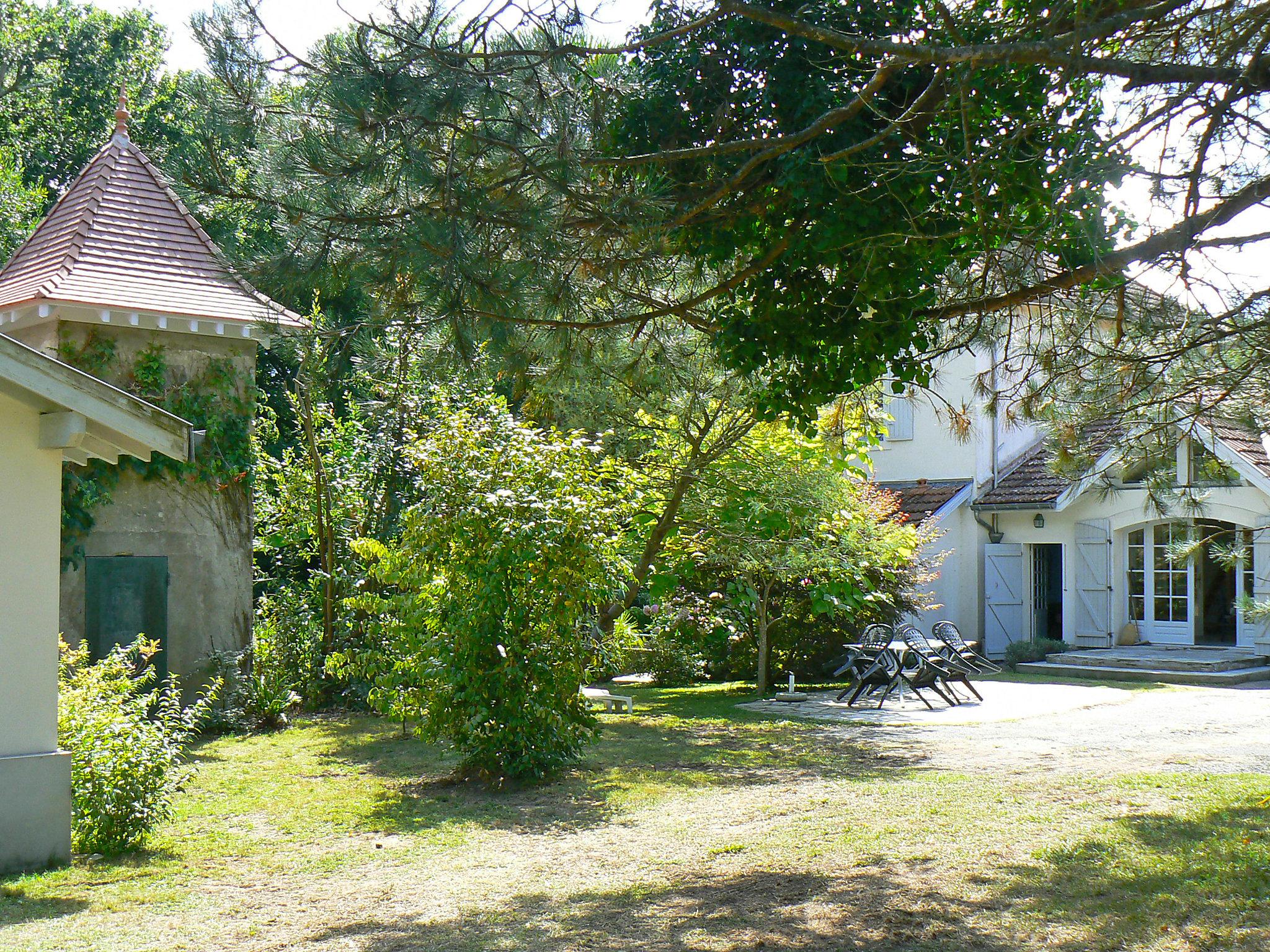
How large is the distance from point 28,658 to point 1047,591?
20172 millimetres

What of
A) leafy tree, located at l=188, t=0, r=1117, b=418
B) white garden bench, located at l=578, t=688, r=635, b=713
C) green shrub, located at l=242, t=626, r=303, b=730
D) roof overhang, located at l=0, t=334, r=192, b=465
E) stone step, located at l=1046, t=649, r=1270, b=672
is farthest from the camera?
stone step, located at l=1046, t=649, r=1270, b=672

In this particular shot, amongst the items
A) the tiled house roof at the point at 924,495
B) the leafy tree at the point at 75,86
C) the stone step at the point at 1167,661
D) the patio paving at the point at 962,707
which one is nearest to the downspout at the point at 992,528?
the tiled house roof at the point at 924,495

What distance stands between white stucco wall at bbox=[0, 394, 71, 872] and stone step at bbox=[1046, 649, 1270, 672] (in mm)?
16472

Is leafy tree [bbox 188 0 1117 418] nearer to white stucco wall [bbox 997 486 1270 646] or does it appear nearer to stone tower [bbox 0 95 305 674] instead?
stone tower [bbox 0 95 305 674]

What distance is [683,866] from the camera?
654 cm

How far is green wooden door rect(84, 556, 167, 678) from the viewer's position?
38.2ft

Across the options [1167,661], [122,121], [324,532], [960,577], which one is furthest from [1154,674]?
[122,121]

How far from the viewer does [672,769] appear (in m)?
9.84

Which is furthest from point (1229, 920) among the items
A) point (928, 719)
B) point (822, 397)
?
point (928, 719)

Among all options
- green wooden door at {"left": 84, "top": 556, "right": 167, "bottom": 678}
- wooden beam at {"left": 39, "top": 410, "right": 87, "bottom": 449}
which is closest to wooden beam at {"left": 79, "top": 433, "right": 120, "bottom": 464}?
wooden beam at {"left": 39, "top": 410, "right": 87, "bottom": 449}

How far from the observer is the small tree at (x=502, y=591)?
8.75 metres

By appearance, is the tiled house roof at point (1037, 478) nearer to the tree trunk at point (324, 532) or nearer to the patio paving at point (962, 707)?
the patio paving at point (962, 707)

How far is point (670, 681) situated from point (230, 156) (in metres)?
12.9

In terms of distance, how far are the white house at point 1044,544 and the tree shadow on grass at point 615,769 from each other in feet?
29.6
